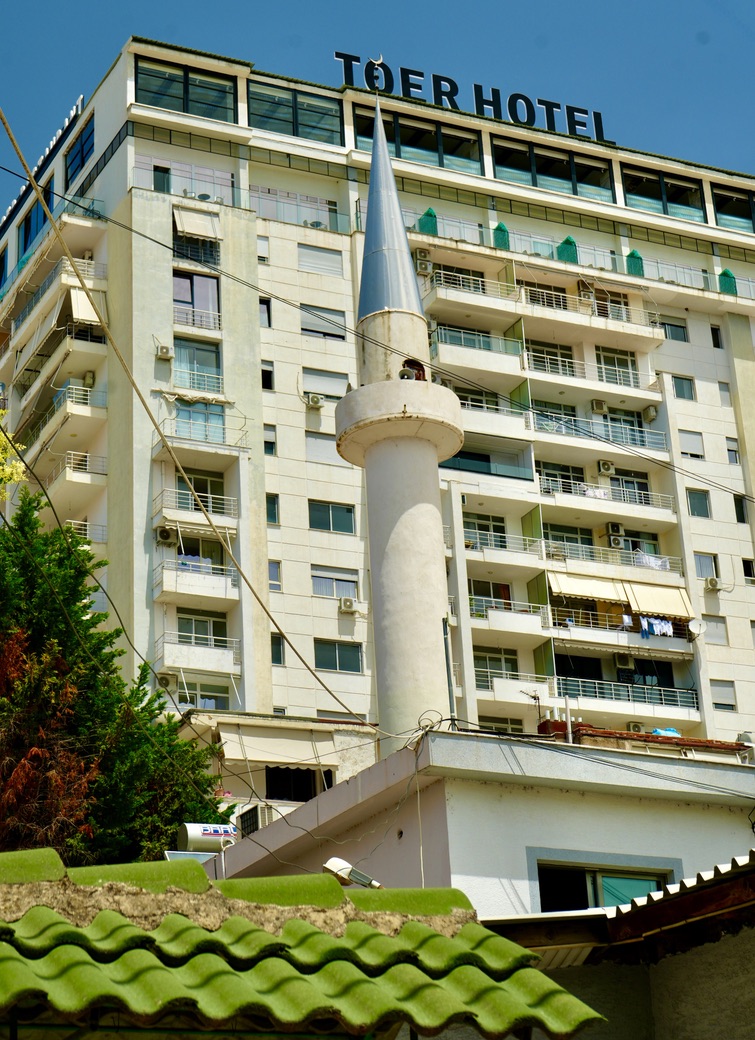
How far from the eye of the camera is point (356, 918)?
8984 millimetres

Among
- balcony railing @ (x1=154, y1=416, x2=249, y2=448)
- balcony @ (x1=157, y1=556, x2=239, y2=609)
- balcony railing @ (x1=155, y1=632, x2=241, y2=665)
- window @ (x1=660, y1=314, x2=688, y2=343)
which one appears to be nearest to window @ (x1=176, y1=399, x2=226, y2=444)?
balcony railing @ (x1=154, y1=416, x2=249, y2=448)

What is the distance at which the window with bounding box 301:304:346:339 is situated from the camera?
53.1m

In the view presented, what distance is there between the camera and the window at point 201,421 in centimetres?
4909

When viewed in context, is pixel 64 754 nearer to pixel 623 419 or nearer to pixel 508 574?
pixel 508 574

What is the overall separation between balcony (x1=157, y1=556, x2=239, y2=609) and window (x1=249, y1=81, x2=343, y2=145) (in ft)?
53.3

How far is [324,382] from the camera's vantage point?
52.4 metres

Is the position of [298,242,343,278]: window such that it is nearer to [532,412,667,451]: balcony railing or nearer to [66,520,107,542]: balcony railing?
[532,412,667,451]: balcony railing

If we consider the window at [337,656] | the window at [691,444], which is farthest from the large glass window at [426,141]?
the window at [337,656]

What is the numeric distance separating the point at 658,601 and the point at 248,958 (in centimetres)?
4657

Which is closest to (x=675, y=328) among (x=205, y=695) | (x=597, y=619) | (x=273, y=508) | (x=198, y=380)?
(x=597, y=619)

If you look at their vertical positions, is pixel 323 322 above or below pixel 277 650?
above

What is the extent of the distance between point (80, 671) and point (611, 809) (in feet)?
50.5

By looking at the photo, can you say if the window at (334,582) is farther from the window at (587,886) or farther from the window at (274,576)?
the window at (587,886)

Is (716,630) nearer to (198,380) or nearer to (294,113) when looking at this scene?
(198,380)
